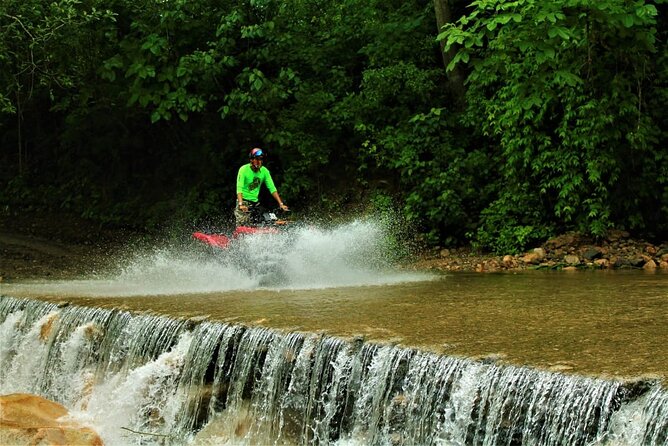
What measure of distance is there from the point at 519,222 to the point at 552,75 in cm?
284

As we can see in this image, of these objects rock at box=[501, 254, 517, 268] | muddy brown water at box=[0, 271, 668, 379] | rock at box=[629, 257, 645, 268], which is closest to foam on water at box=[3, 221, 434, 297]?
muddy brown water at box=[0, 271, 668, 379]

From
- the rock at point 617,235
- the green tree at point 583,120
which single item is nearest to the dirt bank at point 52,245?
the green tree at point 583,120

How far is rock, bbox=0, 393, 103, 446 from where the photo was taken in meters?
6.65

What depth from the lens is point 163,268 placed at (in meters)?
15.1

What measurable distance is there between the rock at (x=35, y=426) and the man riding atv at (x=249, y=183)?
16.0 ft

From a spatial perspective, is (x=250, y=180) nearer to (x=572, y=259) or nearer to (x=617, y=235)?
(x=572, y=259)

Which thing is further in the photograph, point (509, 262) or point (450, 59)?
point (450, 59)

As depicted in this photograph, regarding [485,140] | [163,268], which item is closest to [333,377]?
[163,268]

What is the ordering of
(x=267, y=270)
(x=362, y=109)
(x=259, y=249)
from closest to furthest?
(x=259, y=249), (x=267, y=270), (x=362, y=109)

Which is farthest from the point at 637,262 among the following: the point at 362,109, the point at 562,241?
the point at 362,109

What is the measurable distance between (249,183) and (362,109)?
4.80m

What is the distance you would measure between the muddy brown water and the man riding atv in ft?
4.74

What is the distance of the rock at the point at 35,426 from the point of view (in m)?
6.65

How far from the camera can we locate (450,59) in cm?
1562
